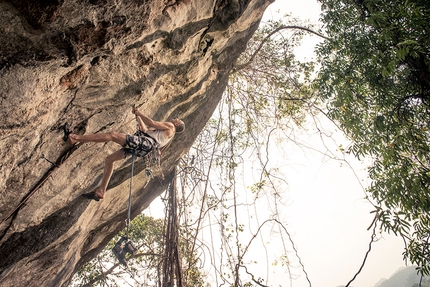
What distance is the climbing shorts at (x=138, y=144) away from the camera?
3722mm

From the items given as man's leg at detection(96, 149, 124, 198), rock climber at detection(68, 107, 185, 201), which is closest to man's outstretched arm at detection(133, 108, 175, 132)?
rock climber at detection(68, 107, 185, 201)

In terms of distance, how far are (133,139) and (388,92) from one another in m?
4.60

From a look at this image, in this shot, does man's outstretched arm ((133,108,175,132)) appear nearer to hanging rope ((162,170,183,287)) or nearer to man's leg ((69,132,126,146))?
man's leg ((69,132,126,146))

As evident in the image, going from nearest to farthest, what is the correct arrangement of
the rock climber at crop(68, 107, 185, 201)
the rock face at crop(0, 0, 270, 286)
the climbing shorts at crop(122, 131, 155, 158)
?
the rock face at crop(0, 0, 270, 286)
the rock climber at crop(68, 107, 185, 201)
the climbing shorts at crop(122, 131, 155, 158)

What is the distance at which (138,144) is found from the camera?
3795 millimetres

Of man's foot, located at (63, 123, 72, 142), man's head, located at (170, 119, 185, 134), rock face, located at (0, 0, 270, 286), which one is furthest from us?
man's head, located at (170, 119, 185, 134)

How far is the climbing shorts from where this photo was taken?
3722 millimetres

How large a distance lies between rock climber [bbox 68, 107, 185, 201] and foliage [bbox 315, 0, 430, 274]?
339 cm

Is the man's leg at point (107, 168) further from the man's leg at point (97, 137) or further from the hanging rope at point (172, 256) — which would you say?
the hanging rope at point (172, 256)

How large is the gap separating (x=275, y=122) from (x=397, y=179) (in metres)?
3.99

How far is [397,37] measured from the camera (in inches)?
173

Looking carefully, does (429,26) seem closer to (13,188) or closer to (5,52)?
(5,52)

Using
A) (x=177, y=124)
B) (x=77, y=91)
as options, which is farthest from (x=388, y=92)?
(x=77, y=91)

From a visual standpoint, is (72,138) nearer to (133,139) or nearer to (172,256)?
(133,139)
